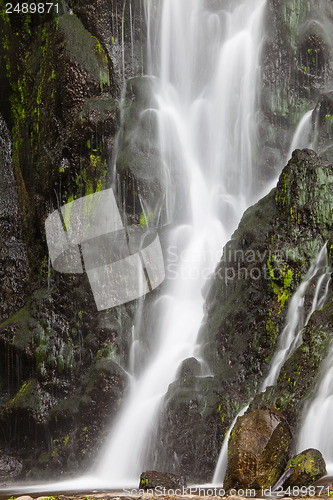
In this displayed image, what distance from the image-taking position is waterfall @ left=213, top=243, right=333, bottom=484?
904 cm

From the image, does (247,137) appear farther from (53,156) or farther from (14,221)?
(14,221)

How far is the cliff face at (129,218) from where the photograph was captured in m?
9.58

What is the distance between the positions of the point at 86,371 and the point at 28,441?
71.1 inches

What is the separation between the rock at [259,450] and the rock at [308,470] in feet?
0.50

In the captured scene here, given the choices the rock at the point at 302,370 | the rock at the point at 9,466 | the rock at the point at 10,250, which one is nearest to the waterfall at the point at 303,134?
the rock at the point at 302,370

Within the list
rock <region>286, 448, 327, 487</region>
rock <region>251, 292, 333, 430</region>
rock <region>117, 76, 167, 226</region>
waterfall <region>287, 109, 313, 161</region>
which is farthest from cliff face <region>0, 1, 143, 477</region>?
rock <region>286, 448, 327, 487</region>

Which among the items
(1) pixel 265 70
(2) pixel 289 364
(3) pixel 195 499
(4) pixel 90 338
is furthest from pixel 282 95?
(3) pixel 195 499

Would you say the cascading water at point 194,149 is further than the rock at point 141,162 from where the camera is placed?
No

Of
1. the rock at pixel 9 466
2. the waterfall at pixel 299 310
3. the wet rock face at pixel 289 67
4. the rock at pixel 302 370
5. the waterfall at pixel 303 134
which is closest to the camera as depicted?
the rock at pixel 302 370

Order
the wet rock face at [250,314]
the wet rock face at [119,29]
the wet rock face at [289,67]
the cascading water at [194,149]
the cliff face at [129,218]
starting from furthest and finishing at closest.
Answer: the wet rock face at [119,29] < the wet rock face at [289,67] < the cascading water at [194,149] < the cliff face at [129,218] < the wet rock face at [250,314]

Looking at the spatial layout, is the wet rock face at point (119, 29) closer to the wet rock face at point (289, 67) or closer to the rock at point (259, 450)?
the wet rock face at point (289, 67)

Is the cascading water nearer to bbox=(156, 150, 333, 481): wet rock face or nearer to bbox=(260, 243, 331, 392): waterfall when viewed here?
bbox=(156, 150, 333, 481): wet rock face

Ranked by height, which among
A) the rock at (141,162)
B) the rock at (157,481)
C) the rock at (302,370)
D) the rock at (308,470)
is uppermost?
the rock at (141,162)

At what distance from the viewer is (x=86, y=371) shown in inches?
501
